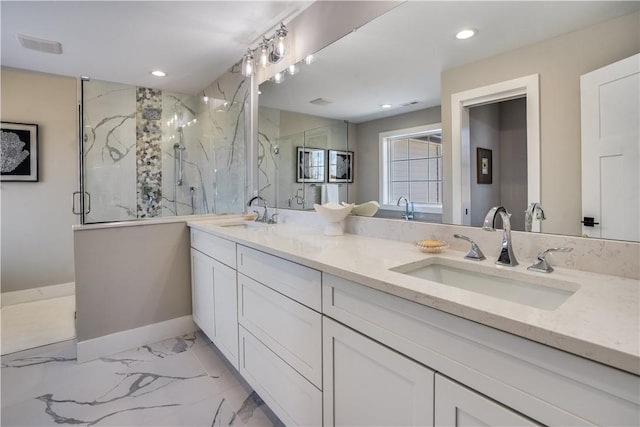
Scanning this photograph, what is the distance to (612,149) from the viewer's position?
976 mm

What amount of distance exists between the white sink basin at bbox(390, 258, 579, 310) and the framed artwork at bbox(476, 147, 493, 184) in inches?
14.5

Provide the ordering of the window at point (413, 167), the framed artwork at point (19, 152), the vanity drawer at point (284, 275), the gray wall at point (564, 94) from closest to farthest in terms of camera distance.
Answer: the gray wall at point (564, 94), the vanity drawer at point (284, 275), the window at point (413, 167), the framed artwork at point (19, 152)

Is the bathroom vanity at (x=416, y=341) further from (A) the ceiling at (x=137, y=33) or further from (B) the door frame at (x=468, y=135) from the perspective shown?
(A) the ceiling at (x=137, y=33)

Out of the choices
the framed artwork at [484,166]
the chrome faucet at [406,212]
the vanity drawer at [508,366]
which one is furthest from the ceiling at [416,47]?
the vanity drawer at [508,366]

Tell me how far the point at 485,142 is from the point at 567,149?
11.1 inches

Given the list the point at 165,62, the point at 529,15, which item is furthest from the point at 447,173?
the point at 165,62

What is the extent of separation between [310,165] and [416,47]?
38.4 inches

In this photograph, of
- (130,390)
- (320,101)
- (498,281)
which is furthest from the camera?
(320,101)

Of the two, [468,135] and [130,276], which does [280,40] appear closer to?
[468,135]

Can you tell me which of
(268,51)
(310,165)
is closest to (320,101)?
(310,165)

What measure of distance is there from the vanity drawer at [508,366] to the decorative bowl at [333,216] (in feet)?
2.64

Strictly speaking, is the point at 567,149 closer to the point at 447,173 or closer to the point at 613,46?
the point at 613,46

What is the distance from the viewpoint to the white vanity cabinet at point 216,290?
1.86 m

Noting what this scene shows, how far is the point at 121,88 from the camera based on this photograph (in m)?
3.42
